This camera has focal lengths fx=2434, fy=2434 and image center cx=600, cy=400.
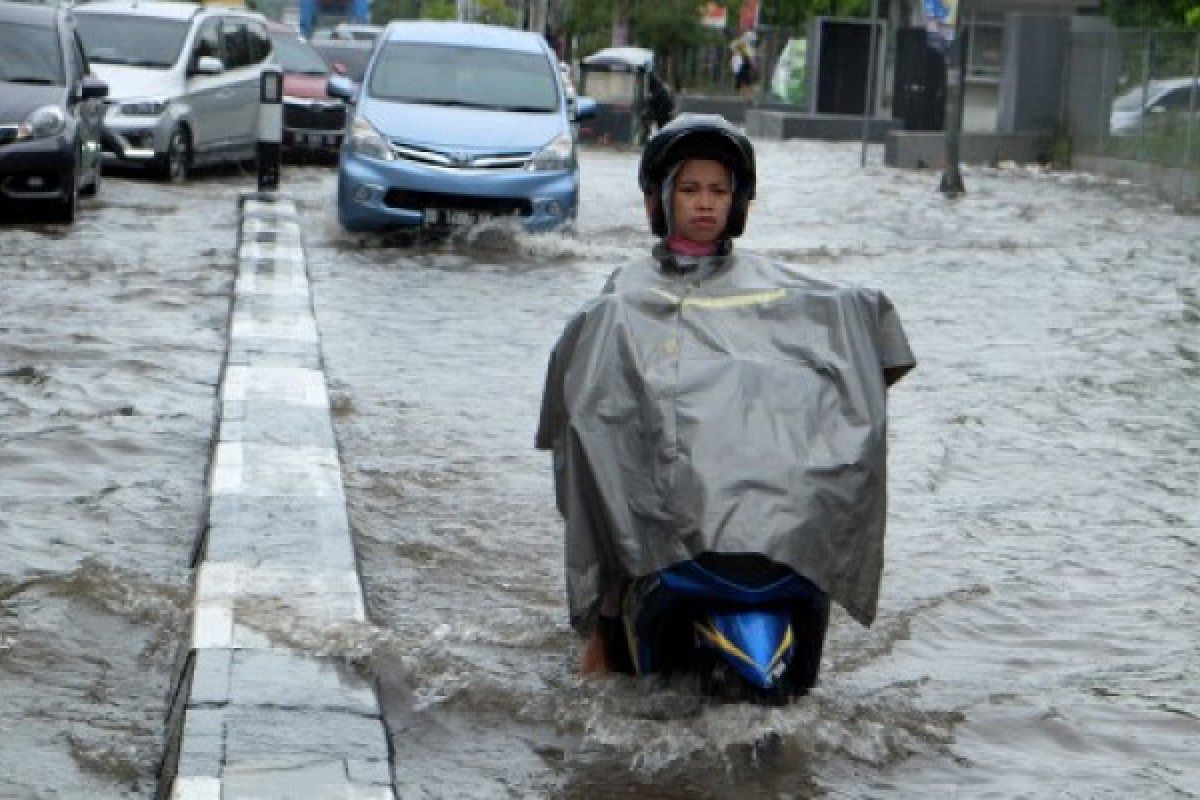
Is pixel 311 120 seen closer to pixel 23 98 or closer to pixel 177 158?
pixel 177 158

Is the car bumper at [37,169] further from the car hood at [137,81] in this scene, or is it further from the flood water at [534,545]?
the car hood at [137,81]

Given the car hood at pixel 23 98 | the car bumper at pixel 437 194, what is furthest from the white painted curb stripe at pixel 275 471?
the car hood at pixel 23 98

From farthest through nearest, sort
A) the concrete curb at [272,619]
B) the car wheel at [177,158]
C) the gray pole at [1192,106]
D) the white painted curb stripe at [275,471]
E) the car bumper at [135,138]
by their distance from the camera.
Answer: the gray pole at [1192,106], the car wheel at [177,158], the car bumper at [135,138], the white painted curb stripe at [275,471], the concrete curb at [272,619]

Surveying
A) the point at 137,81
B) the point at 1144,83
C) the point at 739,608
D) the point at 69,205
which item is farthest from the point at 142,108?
the point at 739,608

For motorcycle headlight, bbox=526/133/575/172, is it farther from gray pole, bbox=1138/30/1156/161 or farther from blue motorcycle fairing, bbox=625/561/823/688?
gray pole, bbox=1138/30/1156/161

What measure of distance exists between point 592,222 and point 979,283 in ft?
16.1

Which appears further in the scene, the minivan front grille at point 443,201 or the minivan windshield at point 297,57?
the minivan windshield at point 297,57

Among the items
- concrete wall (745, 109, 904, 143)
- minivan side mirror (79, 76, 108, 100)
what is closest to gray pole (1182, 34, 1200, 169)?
concrete wall (745, 109, 904, 143)

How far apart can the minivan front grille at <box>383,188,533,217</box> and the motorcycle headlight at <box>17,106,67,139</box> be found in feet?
7.81

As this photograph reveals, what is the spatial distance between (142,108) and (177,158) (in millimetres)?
682

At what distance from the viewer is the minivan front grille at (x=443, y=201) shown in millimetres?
17484

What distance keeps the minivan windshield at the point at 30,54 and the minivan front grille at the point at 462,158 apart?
2710mm

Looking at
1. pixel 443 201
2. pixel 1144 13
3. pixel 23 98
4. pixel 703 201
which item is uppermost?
pixel 1144 13

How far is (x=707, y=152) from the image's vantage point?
5777 millimetres
